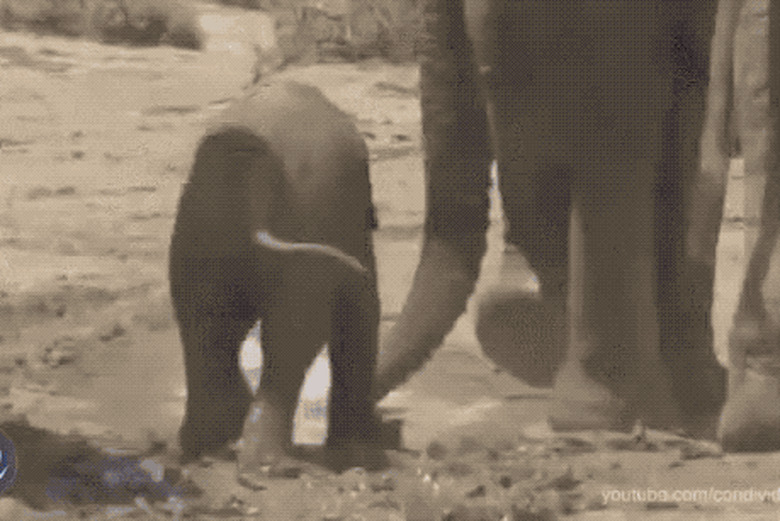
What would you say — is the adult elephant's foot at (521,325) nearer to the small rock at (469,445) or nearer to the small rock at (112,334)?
the small rock at (469,445)

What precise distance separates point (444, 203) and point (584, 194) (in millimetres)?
243

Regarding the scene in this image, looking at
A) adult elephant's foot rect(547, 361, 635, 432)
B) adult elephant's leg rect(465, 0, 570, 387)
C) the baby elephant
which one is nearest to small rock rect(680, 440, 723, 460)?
adult elephant's foot rect(547, 361, 635, 432)

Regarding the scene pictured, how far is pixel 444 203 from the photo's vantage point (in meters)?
2.23

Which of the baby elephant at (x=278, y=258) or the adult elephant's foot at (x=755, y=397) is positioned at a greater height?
the baby elephant at (x=278, y=258)

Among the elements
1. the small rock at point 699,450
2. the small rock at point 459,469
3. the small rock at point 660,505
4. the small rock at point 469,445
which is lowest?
A: the small rock at point 660,505

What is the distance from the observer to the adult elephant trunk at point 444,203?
2.21 metres

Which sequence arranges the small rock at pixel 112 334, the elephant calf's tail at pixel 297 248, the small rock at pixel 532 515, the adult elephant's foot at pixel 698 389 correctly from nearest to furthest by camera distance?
the elephant calf's tail at pixel 297 248 → the small rock at pixel 532 515 → the adult elephant's foot at pixel 698 389 → the small rock at pixel 112 334

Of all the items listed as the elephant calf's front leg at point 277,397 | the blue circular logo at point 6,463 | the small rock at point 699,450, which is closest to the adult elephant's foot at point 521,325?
the small rock at point 699,450

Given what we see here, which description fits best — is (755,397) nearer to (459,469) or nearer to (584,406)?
(584,406)

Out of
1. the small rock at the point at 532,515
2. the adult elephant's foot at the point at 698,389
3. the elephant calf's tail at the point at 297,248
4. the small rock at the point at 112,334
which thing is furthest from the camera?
the small rock at the point at 112,334

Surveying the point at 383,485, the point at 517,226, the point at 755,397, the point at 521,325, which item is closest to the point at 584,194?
the point at 517,226

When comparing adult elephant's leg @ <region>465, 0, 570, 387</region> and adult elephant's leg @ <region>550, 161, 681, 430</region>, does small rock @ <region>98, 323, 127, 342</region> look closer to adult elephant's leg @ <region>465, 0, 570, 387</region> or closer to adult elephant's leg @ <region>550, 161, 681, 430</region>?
adult elephant's leg @ <region>465, 0, 570, 387</region>

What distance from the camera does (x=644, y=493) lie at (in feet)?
6.81

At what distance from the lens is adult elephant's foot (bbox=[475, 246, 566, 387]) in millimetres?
2217
